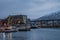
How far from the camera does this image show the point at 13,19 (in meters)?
62.0

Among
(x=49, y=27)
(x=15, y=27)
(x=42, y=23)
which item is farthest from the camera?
(x=49, y=27)

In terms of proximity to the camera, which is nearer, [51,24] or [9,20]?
[9,20]

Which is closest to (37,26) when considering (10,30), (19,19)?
(19,19)

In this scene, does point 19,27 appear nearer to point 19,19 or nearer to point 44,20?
point 19,19

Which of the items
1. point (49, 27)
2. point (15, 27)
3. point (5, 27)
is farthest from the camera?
point (49, 27)

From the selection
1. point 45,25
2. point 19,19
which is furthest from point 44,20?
point 19,19

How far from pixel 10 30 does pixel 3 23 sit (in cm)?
281

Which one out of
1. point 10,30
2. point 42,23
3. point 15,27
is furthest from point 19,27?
point 42,23

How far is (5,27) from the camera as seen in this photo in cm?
5281

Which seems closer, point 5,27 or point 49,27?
point 5,27

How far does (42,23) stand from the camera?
8931 centimetres

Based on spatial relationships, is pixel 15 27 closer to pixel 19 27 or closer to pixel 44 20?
pixel 19 27

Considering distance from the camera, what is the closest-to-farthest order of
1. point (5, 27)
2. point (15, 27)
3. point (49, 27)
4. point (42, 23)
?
point (5, 27) → point (15, 27) → point (42, 23) → point (49, 27)

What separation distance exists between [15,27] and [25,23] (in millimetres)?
2510
